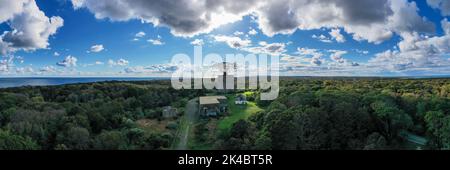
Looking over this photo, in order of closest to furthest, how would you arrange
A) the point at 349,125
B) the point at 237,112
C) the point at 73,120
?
the point at 73,120 → the point at 349,125 → the point at 237,112

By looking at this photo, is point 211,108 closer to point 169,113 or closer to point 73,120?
point 169,113

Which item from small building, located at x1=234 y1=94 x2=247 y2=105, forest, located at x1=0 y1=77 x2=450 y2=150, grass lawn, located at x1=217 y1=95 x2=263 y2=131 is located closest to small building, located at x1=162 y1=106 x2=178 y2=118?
forest, located at x1=0 y1=77 x2=450 y2=150

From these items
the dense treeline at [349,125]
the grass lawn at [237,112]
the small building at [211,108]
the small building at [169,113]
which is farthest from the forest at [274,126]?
the small building at [211,108]

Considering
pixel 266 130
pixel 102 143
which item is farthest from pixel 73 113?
pixel 266 130

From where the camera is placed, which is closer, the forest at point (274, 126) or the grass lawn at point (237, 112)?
the forest at point (274, 126)

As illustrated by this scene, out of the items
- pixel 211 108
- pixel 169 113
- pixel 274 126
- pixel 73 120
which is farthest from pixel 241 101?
pixel 73 120

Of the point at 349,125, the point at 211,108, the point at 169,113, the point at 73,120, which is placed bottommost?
the point at 169,113

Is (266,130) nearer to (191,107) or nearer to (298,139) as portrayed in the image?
(298,139)

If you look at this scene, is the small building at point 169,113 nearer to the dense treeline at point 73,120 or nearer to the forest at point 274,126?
the dense treeline at point 73,120

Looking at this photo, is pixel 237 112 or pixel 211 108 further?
pixel 211 108
